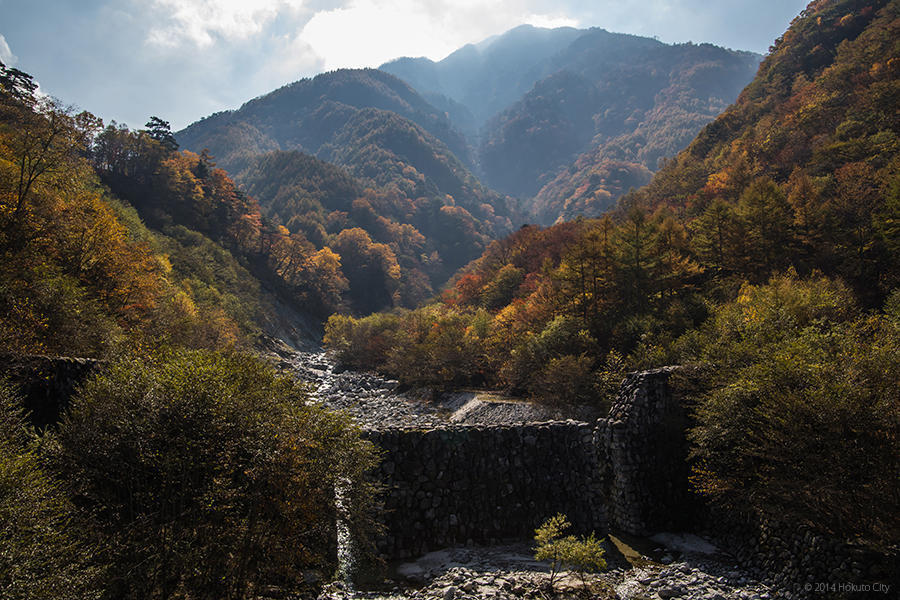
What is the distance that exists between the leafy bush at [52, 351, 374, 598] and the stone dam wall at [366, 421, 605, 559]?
4907 millimetres

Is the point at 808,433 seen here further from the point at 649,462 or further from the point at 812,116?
the point at 812,116

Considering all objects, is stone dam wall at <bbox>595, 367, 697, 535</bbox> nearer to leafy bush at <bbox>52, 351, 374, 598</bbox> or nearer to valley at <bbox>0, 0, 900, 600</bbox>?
valley at <bbox>0, 0, 900, 600</bbox>

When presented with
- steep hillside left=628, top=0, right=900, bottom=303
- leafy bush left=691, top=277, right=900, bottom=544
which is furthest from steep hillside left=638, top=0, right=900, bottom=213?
leafy bush left=691, top=277, right=900, bottom=544

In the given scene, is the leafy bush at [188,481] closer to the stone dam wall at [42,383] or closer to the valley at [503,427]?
Result: the valley at [503,427]

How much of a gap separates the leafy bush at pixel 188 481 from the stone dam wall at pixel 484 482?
4907mm

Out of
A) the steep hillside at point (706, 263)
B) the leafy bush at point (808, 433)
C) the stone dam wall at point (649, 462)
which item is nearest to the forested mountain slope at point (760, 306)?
the leafy bush at point (808, 433)

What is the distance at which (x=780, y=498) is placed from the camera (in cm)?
1155

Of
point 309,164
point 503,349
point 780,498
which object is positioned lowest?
point 780,498

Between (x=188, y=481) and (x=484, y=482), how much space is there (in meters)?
9.34

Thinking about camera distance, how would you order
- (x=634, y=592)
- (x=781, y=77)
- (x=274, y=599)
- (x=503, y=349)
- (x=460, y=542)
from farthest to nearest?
(x=781, y=77)
(x=503, y=349)
(x=460, y=542)
(x=634, y=592)
(x=274, y=599)

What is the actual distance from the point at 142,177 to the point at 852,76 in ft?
321

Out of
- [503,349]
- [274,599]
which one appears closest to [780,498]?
[274,599]

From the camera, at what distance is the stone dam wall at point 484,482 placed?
14.0 metres

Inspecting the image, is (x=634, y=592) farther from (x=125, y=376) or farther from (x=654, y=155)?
(x=654, y=155)
